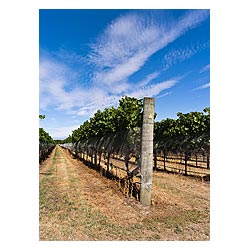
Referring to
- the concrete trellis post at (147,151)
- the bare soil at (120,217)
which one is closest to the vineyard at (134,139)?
the concrete trellis post at (147,151)

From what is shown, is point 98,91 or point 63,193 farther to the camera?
point 63,193

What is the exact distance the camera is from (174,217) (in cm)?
361

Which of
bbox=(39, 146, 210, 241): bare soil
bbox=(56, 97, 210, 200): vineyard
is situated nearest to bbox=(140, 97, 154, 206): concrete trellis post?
bbox=(39, 146, 210, 241): bare soil

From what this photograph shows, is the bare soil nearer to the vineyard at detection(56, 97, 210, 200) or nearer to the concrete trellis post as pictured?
the concrete trellis post

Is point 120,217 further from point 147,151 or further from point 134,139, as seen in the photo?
point 134,139

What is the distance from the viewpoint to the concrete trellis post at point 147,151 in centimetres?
417

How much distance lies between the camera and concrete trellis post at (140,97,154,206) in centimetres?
417

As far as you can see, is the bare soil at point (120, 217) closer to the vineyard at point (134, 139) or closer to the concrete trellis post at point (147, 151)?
the concrete trellis post at point (147, 151)

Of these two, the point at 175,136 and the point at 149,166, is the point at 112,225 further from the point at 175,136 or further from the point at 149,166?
the point at 175,136

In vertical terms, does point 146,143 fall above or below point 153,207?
above
